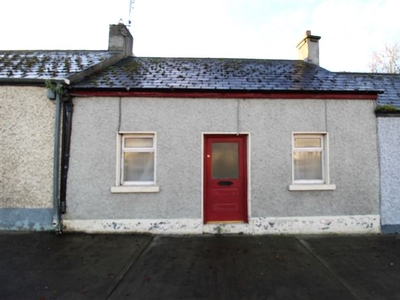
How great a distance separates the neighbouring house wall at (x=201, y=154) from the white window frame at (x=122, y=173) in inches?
4.7

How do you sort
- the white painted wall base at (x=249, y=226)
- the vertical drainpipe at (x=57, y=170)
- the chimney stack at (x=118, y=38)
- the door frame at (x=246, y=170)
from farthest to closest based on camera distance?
the chimney stack at (x=118, y=38)
the door frame at (x=246, y=170)
the white painted wall base at (x=249, y=226)
the vertical drainpipe at (x=57, y=170)

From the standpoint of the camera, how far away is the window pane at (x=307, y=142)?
575 centimetres

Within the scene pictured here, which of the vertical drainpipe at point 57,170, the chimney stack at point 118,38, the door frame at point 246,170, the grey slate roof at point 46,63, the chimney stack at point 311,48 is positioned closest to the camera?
the vertical drainpipe at point 57,170

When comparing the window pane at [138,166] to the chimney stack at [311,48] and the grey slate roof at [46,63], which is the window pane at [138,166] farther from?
the chimney stack at [311,48]

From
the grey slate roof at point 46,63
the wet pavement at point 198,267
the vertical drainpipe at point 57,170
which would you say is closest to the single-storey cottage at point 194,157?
the vertical drainpipe at point 57,170

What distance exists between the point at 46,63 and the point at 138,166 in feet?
15.4

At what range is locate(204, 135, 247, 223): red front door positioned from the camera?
18.3 feet

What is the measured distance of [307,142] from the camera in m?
5.77

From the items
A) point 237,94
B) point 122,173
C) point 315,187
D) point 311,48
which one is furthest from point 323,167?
point 311,48

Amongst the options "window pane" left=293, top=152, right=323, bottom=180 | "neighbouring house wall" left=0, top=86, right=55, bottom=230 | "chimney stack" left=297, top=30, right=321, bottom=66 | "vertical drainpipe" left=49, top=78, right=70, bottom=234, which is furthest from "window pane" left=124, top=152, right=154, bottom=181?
"chimney stack" left=297, top=30, right=321, bottom=66

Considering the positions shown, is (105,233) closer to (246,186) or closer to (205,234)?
(205,234)

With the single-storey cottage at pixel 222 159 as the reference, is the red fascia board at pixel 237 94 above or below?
above

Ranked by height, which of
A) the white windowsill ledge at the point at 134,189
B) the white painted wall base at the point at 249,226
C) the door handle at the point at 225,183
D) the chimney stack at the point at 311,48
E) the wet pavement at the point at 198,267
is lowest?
the wet pavement at the point at 198,267

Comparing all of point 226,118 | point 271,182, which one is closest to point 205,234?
point 271,182
